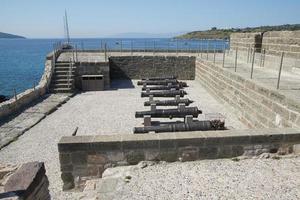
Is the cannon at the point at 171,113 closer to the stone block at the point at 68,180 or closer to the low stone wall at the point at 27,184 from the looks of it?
the stone block at the point at 68,180

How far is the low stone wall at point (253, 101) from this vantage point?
6.93 metres

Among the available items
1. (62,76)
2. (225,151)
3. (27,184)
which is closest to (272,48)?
(225,151)

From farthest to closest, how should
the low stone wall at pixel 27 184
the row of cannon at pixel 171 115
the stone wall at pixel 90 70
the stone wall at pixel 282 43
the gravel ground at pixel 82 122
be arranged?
the stone wall at pixel 90 70 → the stone wall at pixel 282 43 → the row of cannon at pixel 171 115 → the gravel ground at pixel 82 122 → the low stone wall at pixel 27 184

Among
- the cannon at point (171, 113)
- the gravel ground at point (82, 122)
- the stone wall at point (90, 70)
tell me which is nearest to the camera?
the gravel ground at point (82, 122)

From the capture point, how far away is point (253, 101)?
9.26 m

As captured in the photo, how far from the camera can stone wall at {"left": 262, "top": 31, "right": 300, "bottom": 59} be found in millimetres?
12188

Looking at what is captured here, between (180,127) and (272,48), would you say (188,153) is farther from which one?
(272,48)

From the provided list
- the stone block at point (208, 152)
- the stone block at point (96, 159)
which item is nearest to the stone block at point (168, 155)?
the stone block at point (208, 152)

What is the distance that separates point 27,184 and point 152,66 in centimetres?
1703

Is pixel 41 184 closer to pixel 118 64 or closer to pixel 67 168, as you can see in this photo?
pixel 67 168

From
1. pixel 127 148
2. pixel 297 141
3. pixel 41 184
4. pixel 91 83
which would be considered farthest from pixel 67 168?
A: pixel 91 83

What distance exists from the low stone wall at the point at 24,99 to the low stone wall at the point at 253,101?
9317mm

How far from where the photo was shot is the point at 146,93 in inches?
605

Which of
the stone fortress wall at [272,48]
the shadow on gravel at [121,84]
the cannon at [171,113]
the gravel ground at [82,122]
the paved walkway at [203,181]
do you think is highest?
the stone fortress wall at [272,48]
